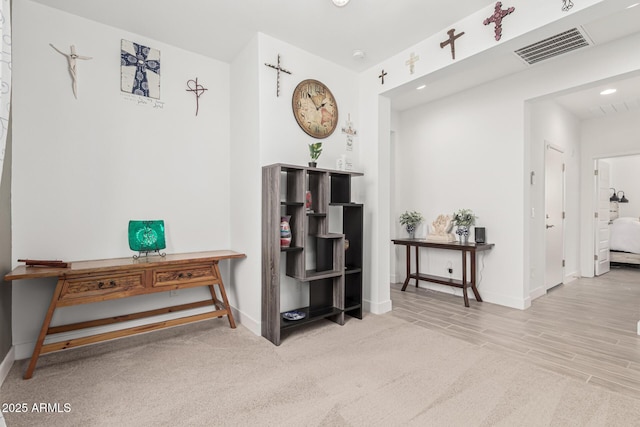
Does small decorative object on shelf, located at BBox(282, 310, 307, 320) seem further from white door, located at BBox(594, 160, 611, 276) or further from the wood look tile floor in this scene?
white door, located at BBox(594, 160, 611, 276)

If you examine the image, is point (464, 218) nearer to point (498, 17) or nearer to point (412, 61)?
point (412, 61)

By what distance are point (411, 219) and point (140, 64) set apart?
375 centimetres

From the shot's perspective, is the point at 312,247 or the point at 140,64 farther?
the point at 312,247

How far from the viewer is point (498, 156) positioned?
391 cm

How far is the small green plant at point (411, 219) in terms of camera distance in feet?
15.2

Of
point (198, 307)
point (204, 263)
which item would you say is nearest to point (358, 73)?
point (204, 263)

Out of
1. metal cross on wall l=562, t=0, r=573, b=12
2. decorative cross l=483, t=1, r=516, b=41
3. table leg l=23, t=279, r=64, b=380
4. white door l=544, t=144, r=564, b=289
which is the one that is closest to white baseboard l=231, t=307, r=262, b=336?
table leg l=23, t=279, r=64, b=380

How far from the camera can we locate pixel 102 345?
2.62 metres

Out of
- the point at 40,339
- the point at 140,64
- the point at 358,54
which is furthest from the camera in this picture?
the point at 358,54

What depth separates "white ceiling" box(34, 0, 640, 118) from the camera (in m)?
2.48

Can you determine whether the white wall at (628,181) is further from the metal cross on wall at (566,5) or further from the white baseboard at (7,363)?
the white baseboard at (7,363)

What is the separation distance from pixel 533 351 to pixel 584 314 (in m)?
1.51

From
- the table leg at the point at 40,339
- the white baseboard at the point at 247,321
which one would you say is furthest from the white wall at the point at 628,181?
the table leg at the point at 40,339

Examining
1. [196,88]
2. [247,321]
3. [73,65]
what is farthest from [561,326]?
[73,65]
